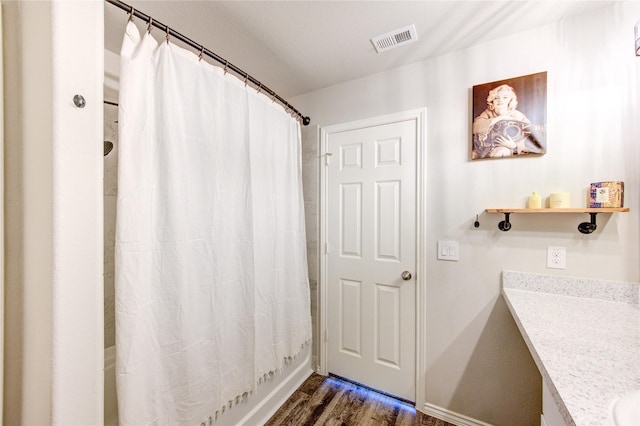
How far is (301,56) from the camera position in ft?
5.18

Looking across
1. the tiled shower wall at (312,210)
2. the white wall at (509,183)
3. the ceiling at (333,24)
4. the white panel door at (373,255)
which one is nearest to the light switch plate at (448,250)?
the white wall at (509,183)

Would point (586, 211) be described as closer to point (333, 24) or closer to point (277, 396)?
point (333, 24)

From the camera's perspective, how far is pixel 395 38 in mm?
1396

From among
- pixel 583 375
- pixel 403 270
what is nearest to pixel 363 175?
pixel 403 270

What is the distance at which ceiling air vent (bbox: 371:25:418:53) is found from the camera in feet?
4.41

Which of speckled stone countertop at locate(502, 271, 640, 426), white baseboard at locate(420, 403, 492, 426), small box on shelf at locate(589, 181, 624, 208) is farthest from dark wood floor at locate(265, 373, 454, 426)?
small box on shelf at locate(589, 181, 624, 208)

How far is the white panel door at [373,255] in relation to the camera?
1.67 meters

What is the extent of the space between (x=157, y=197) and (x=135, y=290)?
37cm

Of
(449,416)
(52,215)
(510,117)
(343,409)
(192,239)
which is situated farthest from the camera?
(343,409)

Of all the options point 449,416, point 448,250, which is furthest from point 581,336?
point 449,416

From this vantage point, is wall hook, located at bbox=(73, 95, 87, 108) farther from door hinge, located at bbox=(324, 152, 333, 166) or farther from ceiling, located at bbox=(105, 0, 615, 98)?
door hinge, located at bbox=(324, 152, 333, 166)

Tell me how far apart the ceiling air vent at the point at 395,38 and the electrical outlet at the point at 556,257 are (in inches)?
55.1

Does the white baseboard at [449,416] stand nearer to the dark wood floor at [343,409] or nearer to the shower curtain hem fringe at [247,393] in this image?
the dark wood floor at [343,409]

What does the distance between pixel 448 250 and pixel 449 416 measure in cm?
105
